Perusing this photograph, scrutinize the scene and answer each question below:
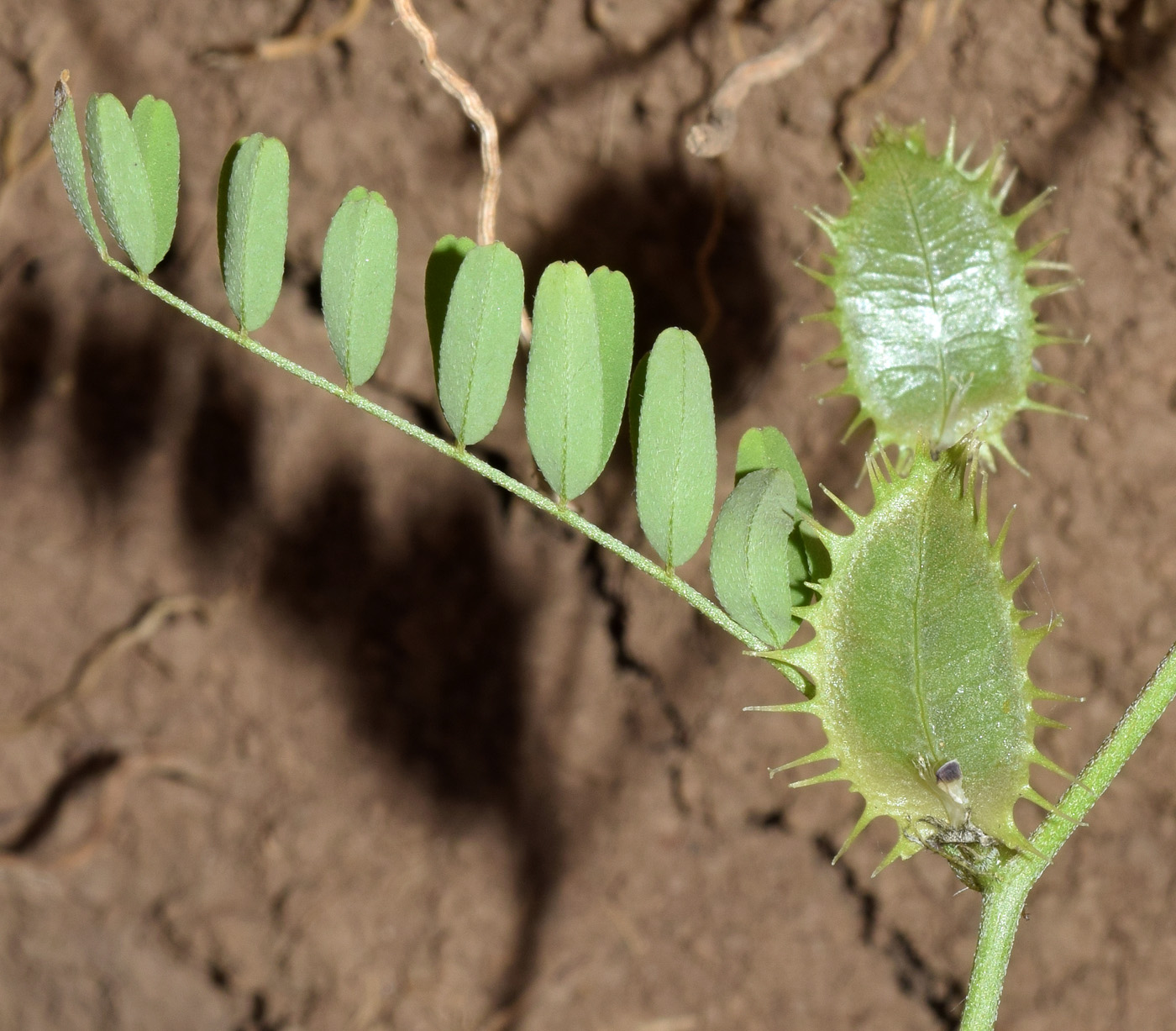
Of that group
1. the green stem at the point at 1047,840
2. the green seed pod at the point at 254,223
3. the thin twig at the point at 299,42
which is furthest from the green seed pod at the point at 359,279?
the thin twig at the point at 299,42

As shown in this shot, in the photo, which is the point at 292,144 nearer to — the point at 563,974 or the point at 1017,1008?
the point at 563,974

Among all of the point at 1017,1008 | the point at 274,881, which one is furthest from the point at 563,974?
the point at 1017,1008

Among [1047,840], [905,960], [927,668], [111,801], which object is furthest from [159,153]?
[905,960]

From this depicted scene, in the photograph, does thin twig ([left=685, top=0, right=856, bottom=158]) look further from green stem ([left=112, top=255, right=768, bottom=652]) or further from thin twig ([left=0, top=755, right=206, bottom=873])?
thin twig ([left=0, top=755, right=206, bottom=873])

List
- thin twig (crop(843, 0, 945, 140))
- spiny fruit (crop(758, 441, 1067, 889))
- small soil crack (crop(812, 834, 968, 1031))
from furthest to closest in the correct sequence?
small soil crack (crop(812, 834, 968, 1031)) → thin twig (crop(843, 0, 945, 140)) → spiny fruit (crop(758, 441, 1067, 889))

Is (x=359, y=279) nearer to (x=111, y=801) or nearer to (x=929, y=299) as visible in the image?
(x=929, y=299)

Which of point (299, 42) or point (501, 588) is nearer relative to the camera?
point (299, 42)

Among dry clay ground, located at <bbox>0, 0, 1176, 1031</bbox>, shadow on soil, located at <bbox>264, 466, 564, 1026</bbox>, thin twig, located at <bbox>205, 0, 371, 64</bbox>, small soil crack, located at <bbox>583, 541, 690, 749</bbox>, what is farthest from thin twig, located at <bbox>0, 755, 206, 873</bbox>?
thin twig, located at <bbox>205, 0, 371, 64</bbox>
